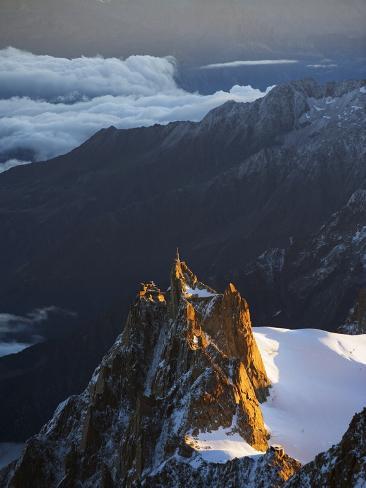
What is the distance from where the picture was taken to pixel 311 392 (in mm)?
95625

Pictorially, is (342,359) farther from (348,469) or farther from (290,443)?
(348,469)

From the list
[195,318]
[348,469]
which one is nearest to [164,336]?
[195,318]

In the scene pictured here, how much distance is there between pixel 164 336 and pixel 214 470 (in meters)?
40.3

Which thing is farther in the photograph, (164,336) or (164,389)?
(164,336)

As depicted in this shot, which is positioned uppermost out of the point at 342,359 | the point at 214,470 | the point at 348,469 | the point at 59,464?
the point at 348,469

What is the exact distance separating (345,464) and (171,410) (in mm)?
35042

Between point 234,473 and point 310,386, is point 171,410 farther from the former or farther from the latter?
point 310,386

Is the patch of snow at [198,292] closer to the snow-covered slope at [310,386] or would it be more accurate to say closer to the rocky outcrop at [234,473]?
the snow-covered slope at [310,386]

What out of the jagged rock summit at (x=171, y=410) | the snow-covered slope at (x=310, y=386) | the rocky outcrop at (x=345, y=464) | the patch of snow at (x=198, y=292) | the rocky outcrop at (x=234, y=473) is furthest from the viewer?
the patch of snow at (x=198, y=292)

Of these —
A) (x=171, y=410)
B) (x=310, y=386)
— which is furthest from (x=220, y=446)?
(x=310, y=386)

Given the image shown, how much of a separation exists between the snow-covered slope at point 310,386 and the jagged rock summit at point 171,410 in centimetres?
339

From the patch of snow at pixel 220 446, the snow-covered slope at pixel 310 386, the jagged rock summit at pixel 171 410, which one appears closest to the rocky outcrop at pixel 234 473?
the jagged rock summit at pixel 171 410

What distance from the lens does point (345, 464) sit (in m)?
47.2

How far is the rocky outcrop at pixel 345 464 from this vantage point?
4591cm
